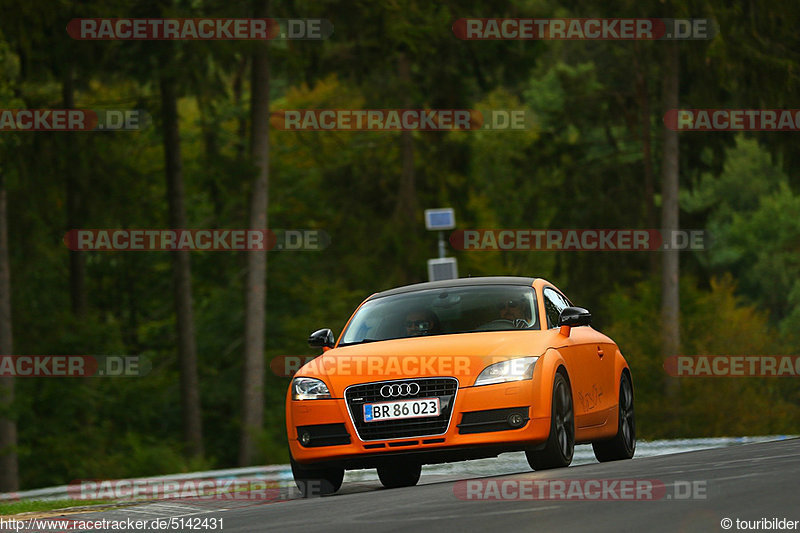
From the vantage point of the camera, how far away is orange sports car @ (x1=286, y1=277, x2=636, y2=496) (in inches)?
444

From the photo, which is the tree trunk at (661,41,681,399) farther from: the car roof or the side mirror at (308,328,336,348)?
the side mirror at (308,328,336,348)

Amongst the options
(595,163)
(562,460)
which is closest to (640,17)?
(595,163)

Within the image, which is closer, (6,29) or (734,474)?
(734,474)

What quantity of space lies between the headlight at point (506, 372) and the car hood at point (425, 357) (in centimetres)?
4

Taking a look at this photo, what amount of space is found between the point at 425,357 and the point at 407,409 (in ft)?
1.45

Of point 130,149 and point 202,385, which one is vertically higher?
point 130,149

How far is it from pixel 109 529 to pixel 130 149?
35.8 metres

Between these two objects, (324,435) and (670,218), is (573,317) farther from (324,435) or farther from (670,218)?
(670,218)

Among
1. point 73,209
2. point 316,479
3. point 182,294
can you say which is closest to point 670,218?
point 182,294

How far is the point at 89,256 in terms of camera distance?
153 ft

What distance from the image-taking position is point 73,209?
39.9 meters

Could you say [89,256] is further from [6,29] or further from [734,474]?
[734,474]

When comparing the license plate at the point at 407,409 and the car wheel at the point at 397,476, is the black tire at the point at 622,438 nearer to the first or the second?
the car wheel at the point at 397,476

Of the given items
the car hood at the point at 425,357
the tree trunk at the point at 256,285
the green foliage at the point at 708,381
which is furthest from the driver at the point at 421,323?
the green foliage at the point at 708,381
